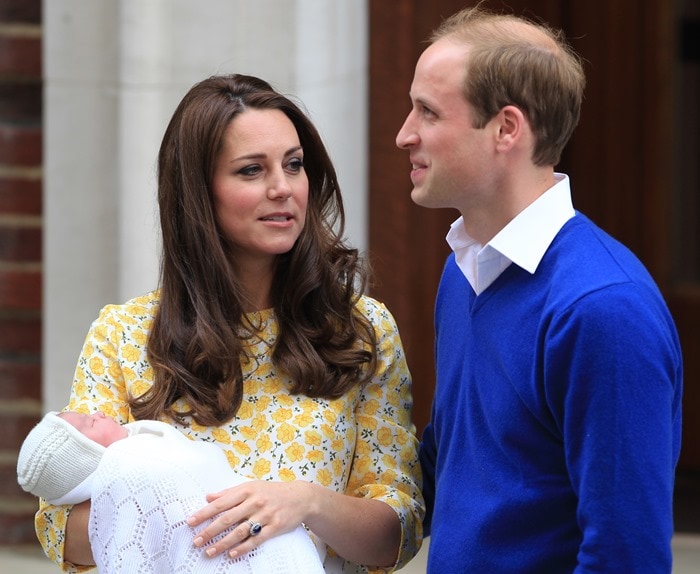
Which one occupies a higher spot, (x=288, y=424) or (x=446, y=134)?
(x=446, y=134)

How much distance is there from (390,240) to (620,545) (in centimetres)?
255

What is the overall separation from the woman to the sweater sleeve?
0.69 m

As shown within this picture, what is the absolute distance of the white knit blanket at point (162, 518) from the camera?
2.34 metres

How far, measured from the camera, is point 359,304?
2883mm

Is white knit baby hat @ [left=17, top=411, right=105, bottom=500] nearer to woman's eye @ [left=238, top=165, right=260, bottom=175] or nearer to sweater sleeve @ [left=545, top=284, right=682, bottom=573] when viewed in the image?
woman's eye @ [left=238, top=165, right=260, bottom=175]

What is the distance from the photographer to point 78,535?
2.52 m

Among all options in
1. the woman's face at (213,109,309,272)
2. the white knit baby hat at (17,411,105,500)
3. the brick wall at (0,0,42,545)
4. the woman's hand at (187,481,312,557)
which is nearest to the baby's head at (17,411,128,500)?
the white knit baby hat at (17,411,105,500)

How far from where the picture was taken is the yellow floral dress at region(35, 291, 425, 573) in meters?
2.61

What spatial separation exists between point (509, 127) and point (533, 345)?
1.28ft

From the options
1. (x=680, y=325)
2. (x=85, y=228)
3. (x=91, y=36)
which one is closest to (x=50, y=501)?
(x=85, y=228)

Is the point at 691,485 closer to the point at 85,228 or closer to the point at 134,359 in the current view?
the point at 85,228

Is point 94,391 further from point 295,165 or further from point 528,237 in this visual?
point 528,237

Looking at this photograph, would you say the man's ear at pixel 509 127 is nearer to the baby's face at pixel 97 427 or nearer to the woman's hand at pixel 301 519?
the woman's hand at pixel 301 519

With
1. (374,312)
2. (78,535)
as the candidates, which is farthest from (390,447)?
(78,535)
